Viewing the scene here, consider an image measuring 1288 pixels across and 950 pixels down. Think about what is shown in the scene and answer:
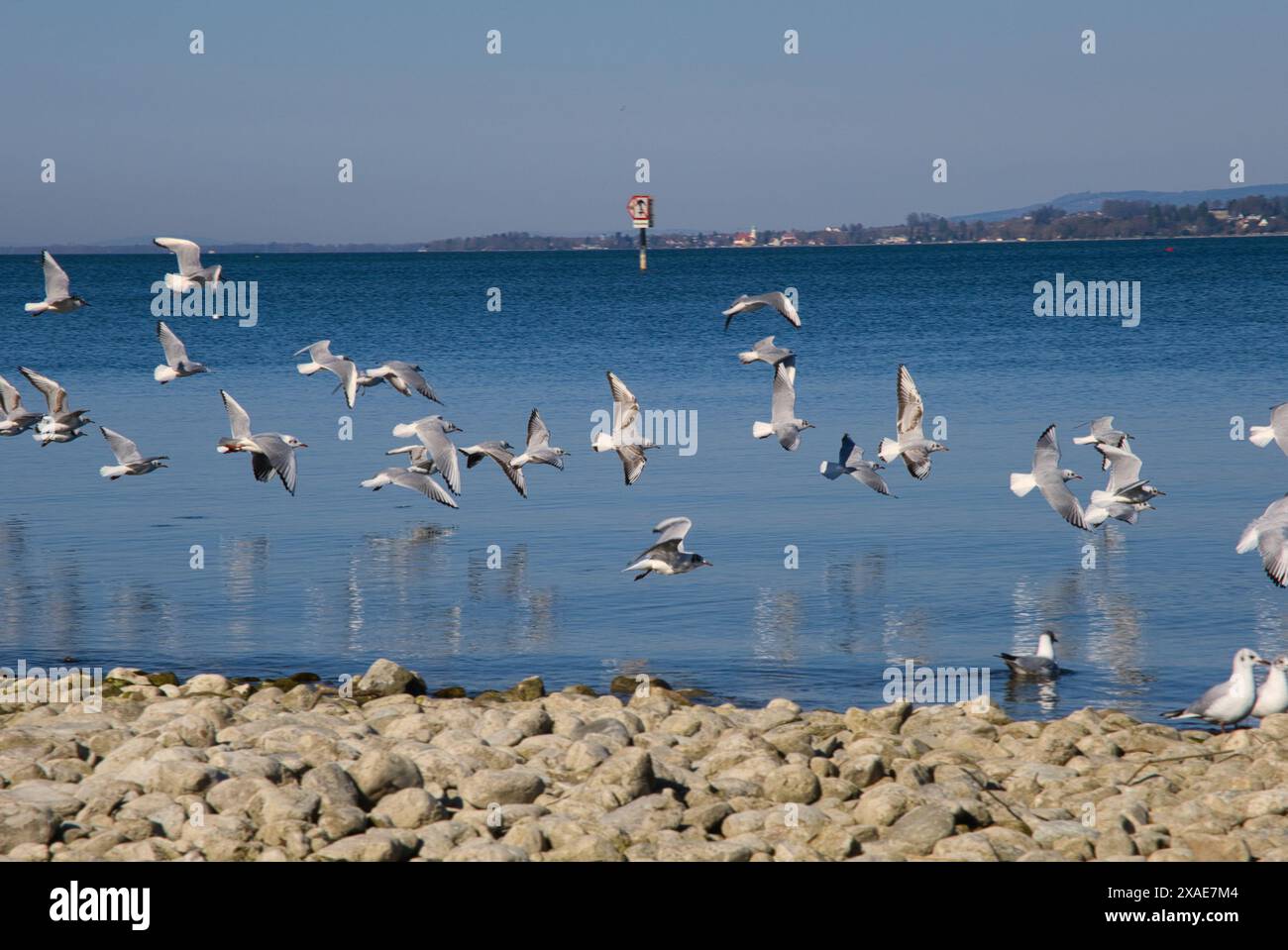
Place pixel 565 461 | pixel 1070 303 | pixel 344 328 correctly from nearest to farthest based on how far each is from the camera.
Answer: pixel 565 461, pixel 344 328, pixel 1070 303

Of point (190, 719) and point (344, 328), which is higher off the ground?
point (344, 328)

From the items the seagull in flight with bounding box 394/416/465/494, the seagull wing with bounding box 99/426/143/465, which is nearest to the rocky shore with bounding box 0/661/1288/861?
the seagull in flight with bounding box 394/416/465/494

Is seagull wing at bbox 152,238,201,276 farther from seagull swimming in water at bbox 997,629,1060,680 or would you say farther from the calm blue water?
seagull swimming in water at bbox 997,629,1060,680

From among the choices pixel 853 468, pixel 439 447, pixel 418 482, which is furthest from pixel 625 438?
pixel 853 468

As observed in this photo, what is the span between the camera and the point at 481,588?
19172mm

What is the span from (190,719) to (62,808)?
178 centimetres

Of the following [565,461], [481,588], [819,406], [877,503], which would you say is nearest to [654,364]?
[819,406]

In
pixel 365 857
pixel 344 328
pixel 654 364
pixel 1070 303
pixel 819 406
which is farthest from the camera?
pixel 1070 303

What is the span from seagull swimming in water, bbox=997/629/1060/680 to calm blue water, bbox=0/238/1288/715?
18 centimetres

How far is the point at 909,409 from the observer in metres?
20.6

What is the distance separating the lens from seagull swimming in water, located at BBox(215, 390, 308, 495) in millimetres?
20031

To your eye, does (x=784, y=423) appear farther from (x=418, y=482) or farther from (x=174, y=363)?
(x=174, y=363)

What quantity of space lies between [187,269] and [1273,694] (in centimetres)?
1435
